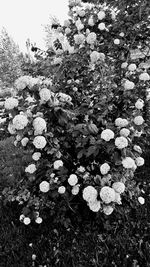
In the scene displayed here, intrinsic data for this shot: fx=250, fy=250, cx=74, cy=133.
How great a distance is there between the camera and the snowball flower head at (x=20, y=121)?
6.12 feet

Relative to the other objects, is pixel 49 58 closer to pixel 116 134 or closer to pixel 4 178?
pixel 116 134

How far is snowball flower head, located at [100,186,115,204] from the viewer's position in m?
1.95

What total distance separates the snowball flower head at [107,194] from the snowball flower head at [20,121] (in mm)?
797

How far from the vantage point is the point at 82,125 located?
85.8 inches

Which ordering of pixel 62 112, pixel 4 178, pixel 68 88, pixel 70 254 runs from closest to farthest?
pixel 62 112 → pixel 70 254 → pixel 68 88 → pixel 4 178

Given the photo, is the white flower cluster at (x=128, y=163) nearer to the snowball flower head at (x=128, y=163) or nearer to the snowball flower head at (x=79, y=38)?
the snowball flower head at (x=128, y=163)

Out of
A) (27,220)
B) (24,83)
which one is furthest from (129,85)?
(27,220)

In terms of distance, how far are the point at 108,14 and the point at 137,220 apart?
7.28ft

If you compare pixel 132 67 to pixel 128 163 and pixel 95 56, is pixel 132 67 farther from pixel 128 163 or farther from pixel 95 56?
pixel 128 163

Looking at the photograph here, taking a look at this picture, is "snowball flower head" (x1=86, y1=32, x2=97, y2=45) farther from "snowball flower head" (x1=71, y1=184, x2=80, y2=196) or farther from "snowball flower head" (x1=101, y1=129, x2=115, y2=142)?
"snowball flower head" (x1=71, y1=184, x2=80, y2=196)

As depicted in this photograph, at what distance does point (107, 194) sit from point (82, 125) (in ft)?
2.03

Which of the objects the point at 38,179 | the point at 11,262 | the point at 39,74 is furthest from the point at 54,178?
the point at 39,74

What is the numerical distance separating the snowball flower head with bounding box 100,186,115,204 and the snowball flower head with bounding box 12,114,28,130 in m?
0.80

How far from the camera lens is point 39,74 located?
3127 millimetres
